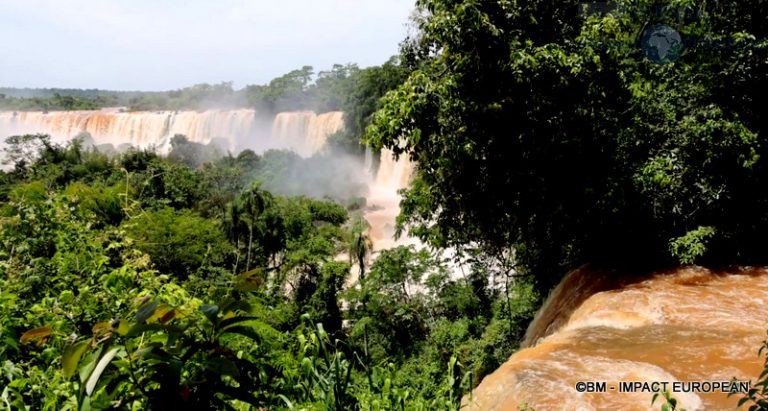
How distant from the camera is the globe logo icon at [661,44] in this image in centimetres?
878

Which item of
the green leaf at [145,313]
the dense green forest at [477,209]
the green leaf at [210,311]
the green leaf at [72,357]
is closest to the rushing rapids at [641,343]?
the dense green forest at [477,209]

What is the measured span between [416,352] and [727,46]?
391 inches

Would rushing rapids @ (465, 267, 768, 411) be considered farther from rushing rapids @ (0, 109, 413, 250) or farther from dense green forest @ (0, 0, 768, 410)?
rushing rapids @ (0, 109, 413, 250)

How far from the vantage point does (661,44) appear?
40.7 ft

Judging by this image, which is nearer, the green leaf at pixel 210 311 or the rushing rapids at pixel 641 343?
the green leaf at pixel 210 311

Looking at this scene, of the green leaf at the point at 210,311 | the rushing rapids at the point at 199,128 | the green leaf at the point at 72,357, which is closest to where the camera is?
the green leaf at the point at 72,357

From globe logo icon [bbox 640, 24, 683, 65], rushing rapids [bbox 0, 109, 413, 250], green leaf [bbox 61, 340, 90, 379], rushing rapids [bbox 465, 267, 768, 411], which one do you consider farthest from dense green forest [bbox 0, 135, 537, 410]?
globe logo icon [bbox 640, 24, 683, 65]

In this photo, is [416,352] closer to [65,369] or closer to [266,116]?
[65,369]

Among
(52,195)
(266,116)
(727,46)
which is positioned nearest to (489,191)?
(727,46)

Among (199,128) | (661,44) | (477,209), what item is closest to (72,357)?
(477,209)

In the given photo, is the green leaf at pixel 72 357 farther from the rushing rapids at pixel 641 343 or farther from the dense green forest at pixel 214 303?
the rushing rapids at pixel 641 343

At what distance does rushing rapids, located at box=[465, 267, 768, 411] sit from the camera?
373 cm

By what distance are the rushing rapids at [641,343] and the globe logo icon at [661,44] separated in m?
4.17

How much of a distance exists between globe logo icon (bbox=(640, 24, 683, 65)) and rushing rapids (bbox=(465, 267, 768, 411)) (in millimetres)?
4166
